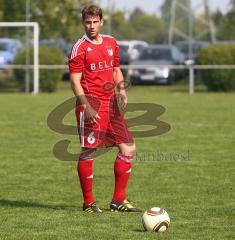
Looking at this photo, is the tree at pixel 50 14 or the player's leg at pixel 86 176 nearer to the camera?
the player's leg at pixel 86 176

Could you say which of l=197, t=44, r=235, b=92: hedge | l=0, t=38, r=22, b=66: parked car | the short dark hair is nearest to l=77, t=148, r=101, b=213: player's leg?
the short dark hair

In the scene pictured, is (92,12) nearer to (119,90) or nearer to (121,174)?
(119,90)

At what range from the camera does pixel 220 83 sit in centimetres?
2986

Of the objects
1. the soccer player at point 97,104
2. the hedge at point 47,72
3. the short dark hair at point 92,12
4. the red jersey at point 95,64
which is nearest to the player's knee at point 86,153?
the soccer player at point 97,104

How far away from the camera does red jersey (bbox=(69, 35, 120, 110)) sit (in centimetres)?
803

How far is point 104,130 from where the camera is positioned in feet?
26.8

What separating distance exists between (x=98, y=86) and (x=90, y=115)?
31 cm

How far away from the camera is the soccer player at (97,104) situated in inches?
316

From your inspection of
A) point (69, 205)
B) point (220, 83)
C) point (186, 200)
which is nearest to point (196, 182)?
point (186, 200)

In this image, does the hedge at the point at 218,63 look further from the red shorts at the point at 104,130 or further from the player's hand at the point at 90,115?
the player's hand at the point at 90,115

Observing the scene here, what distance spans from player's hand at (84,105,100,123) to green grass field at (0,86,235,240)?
2.83 ft

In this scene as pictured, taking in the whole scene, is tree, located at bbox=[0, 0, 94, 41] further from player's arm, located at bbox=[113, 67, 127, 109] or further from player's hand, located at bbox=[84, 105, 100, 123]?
player's hand, located at bbox=[84, 105, 100, 123]

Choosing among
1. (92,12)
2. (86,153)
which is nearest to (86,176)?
(86,153)
